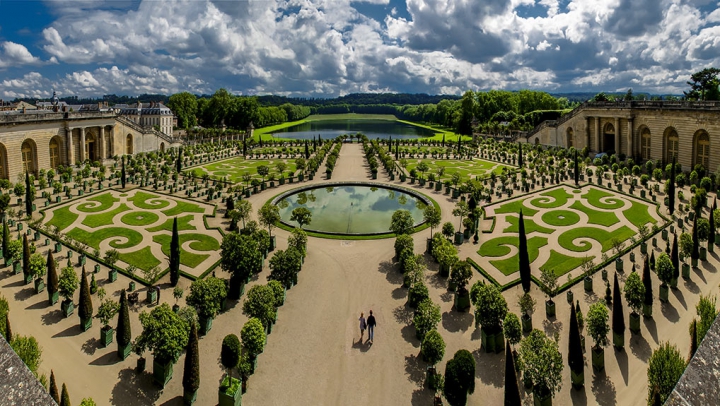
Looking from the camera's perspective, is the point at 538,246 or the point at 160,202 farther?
the point at 160,202

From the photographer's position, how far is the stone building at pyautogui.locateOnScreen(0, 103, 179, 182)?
51719 millimetres

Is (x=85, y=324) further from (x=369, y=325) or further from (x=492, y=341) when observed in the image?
(x=492, y=341)

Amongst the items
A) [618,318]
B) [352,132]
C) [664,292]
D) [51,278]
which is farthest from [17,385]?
[352,132]

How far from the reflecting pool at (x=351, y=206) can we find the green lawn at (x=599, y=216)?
45.1 feet

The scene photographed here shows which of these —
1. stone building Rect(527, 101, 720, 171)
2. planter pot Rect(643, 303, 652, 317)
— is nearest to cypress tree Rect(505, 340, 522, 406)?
planter pot Rect(643, 303, 652, 317)

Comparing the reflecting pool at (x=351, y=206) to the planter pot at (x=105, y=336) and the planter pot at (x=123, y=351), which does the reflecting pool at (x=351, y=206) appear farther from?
the planter pot at (x=123, y=351)

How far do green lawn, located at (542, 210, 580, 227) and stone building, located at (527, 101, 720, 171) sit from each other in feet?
72.8

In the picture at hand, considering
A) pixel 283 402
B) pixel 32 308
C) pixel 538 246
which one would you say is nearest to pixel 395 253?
pixel 538 246

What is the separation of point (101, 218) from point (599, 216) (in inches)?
1651

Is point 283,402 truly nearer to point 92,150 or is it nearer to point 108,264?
point 108,264

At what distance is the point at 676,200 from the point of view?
38906 mm

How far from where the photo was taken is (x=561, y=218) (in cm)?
3619

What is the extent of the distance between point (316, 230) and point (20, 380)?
94.7 ft

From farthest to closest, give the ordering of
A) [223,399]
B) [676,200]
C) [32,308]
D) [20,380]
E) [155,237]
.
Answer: [676,200], [155,237], [32,308], [223,399], [20,380]
